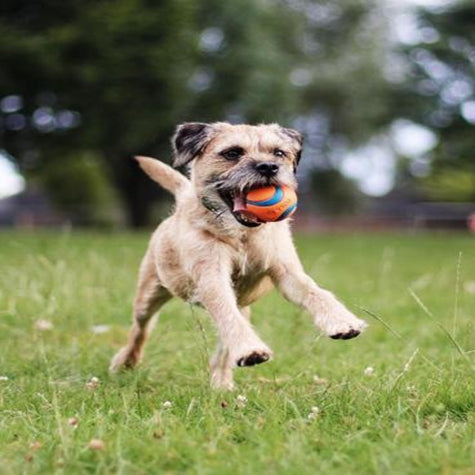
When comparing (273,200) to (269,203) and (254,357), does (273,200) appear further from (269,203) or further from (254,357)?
(254,357)

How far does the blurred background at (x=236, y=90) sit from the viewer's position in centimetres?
1906

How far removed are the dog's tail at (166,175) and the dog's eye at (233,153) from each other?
0.63 metres

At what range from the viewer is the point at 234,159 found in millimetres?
4188

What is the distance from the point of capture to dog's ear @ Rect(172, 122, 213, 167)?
14.2ft

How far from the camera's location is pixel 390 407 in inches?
127

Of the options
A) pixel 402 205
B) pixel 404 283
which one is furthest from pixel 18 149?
pixel 402 205

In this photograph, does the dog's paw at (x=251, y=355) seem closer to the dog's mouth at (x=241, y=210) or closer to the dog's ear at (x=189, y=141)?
the dog's mouth at (x=241, y=210)

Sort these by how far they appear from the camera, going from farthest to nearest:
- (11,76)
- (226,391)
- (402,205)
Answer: (402,205)
(11,76)
(226,391)

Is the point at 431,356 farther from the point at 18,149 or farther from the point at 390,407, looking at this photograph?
the point at 18,149

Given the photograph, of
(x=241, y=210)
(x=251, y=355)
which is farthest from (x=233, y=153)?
(x=251, y=355)

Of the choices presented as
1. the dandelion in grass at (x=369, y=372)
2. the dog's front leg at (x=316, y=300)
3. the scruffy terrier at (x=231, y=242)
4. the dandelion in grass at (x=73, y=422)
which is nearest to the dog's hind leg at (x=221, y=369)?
the scruffy terrier at (x=231, y=242)

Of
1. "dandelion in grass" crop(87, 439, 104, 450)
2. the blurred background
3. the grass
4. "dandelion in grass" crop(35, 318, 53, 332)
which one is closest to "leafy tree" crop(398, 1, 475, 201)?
the blurred background

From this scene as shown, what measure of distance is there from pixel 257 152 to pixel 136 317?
1.44 metres

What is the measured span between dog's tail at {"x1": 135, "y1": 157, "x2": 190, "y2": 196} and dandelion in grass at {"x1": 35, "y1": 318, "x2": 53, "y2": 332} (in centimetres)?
127
